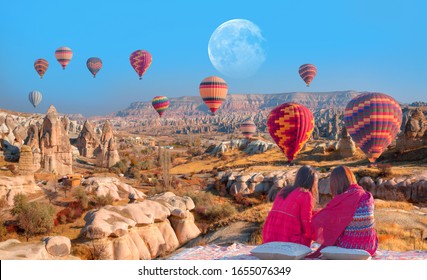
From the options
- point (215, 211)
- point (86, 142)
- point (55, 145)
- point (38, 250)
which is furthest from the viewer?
point (86, 142)

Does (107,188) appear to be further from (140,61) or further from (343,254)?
(140,61)

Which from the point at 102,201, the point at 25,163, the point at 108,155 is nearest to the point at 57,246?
the point at 102,201

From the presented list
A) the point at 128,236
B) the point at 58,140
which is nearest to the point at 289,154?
the point at 128,236

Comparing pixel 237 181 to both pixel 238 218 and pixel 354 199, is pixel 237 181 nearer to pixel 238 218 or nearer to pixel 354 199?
pixel 238 218

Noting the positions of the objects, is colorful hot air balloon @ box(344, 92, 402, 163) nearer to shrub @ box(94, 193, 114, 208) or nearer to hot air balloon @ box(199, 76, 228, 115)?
shrub @ box(94, 193, 114, 208)

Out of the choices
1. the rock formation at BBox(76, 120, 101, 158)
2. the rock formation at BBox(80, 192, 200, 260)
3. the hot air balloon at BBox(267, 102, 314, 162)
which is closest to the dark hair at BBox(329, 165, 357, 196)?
the rock formation at BBox(80, 192, 200, 260)

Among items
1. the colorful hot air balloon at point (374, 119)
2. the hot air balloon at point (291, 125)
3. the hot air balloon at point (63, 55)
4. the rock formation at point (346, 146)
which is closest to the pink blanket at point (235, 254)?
the hot air balloon at point (291, 125)
